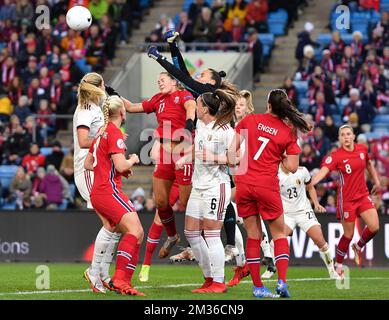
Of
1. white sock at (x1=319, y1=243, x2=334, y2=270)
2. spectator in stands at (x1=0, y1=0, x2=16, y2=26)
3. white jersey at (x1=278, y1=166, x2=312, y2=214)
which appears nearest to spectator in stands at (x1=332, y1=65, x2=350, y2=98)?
white jersey at (x1=278, y1=166, x2=312, y2=214)

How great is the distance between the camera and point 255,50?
88.2 ft

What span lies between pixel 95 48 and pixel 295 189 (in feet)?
39.6

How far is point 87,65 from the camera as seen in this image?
28.2m

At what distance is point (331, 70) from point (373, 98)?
1249 millimetres

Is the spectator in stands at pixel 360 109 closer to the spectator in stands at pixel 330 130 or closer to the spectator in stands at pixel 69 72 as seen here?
the spectator in stands at pixel 330 130

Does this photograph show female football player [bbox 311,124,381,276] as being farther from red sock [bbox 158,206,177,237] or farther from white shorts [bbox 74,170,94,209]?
white shorts [bbox 74,170,94,209]

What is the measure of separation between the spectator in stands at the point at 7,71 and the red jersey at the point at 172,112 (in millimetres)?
13493

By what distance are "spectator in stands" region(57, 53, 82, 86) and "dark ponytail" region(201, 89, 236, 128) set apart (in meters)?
13.8

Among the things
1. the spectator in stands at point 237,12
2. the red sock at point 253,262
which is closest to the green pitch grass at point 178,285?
the red sock at point 253,262

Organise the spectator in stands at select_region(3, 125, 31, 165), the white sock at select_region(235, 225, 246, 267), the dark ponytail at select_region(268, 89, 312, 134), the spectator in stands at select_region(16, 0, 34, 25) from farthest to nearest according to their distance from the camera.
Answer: the spectator in stands at select_region(16, 0, 34, 25)
the spectator in stands at select_region(3, 125, 31, 165)
the white sock at select_region(235, 225, 246, 267)
the dark ponytail at select_region(268, 89, 312, 134)

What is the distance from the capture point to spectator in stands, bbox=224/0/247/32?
1099 inches

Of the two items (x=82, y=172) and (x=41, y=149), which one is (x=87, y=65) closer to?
(x=41, y=149)

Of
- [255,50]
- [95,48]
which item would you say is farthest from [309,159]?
[95,48]
